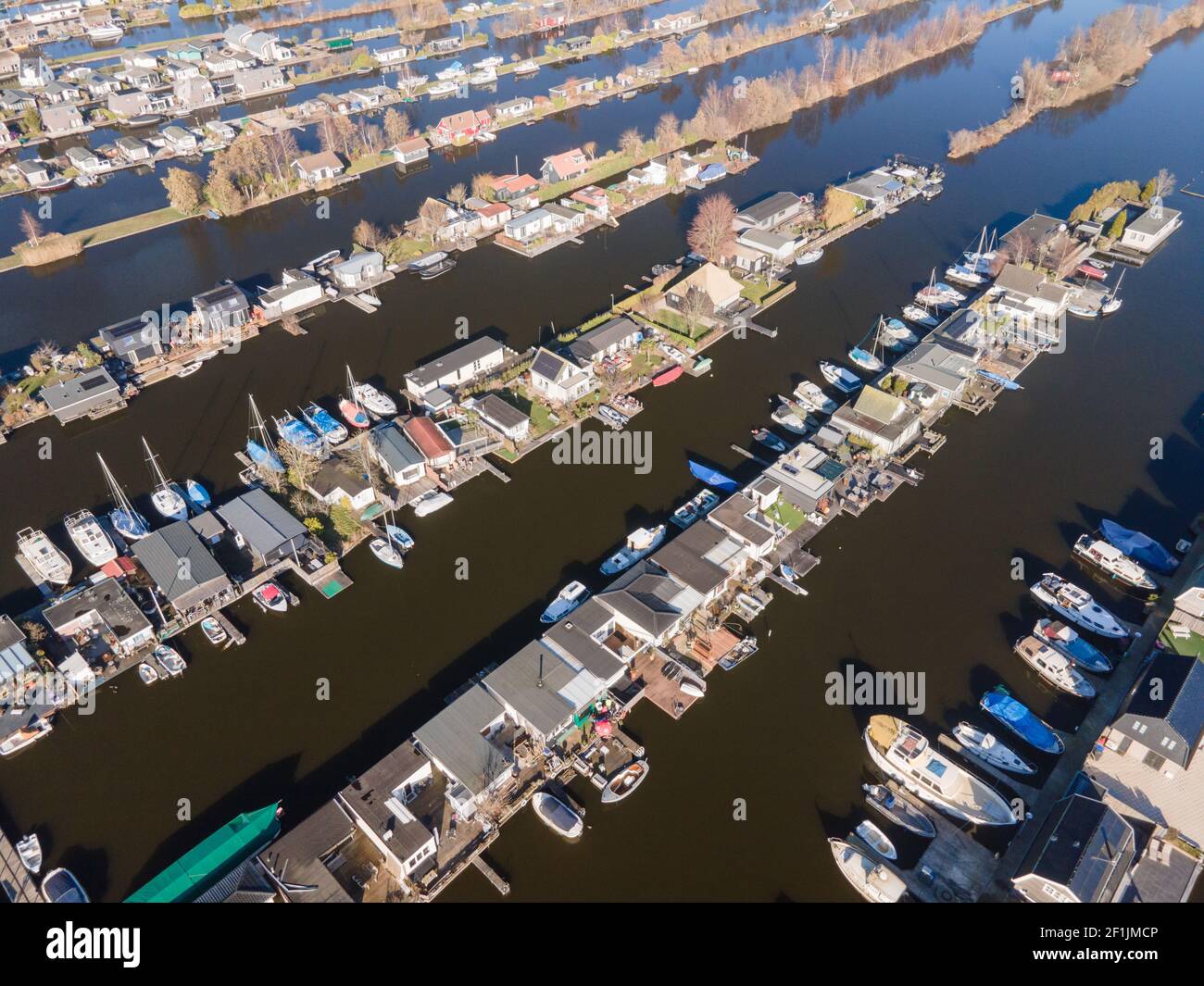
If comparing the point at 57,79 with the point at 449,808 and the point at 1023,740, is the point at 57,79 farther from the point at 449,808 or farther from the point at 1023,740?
the point at 1023,740

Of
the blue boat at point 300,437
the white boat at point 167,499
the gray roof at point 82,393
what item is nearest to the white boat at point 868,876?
the blue boat at point 300,437

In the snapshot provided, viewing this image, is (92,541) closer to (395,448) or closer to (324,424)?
(324,424)

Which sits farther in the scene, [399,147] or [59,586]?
[399,147]

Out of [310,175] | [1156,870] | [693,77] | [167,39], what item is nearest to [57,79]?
[167,39]

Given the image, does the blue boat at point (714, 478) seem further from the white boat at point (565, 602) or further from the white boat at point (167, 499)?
the white boat at point (167, 499)

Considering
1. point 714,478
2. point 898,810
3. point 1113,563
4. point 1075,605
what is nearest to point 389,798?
point 898,810
